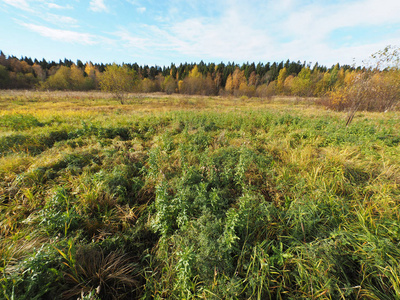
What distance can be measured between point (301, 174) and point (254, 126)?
3970 millimetres

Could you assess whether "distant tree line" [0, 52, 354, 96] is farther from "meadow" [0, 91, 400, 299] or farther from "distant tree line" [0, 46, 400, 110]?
"meadow" [0, 91, 400, 299]

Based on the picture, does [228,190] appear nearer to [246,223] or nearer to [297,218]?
[246,223]

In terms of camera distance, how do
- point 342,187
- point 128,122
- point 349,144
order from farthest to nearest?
point 128,122, point 349,144, point 342,187

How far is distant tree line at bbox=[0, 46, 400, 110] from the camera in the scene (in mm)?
8259

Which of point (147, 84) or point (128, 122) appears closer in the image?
point (128, 122)

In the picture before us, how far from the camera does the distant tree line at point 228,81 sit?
826 centimetres

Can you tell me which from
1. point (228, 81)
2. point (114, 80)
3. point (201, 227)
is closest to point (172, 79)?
point (228, 81)

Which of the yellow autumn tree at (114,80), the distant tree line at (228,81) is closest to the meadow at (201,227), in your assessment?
the distant tree line at (228,81)

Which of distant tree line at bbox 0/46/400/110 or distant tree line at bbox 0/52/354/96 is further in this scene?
distant tree line at bbox 0/52/354/96

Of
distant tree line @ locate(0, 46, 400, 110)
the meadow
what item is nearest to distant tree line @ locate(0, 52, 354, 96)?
distant tree line @ locate(0, 46, 400, 110)

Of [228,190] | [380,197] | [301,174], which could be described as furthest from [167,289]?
[380,197]

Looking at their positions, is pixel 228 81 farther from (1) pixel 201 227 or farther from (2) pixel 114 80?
(1) pixel 201 227

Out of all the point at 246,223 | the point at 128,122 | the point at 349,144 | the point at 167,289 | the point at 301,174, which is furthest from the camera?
the point at 128,122

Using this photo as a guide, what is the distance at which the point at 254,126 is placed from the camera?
7.18 meters
